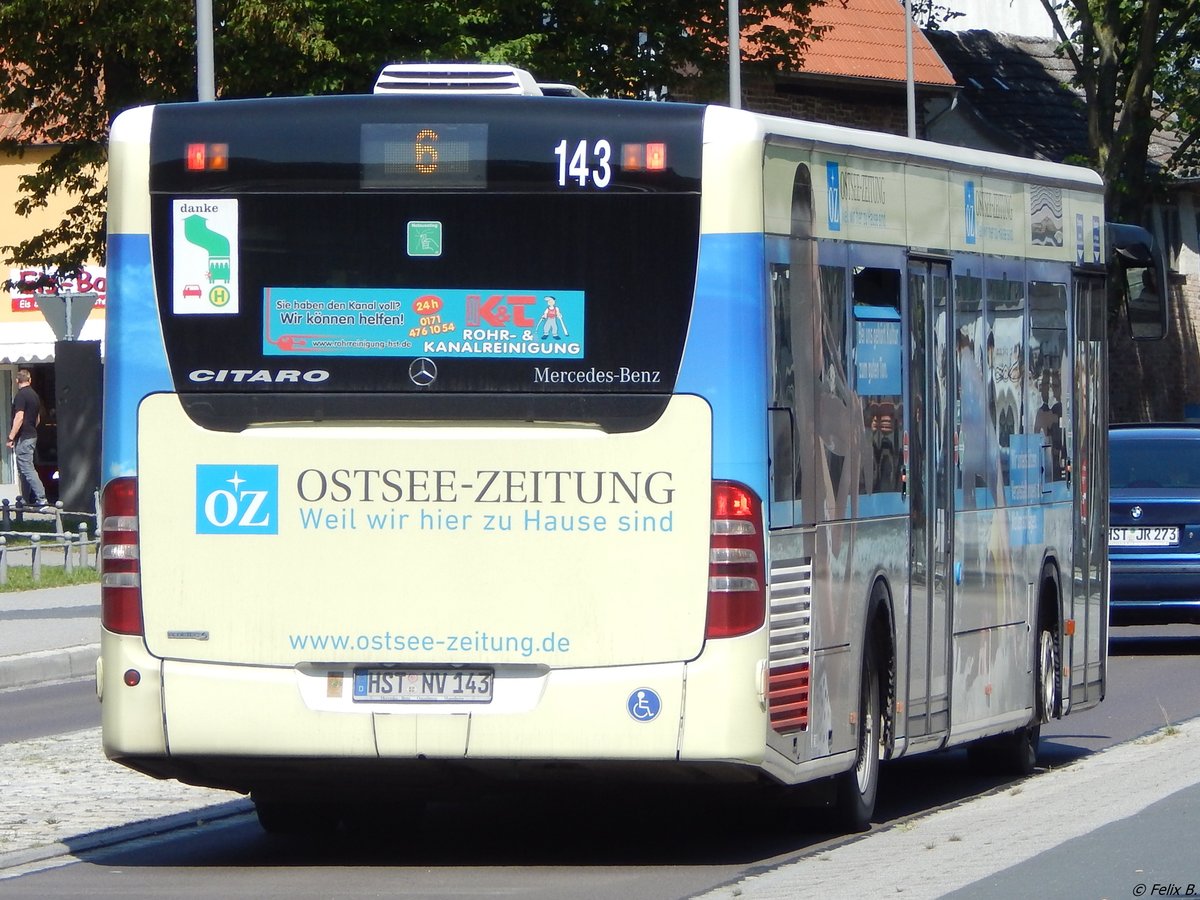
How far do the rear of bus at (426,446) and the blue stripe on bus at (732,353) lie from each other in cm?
1

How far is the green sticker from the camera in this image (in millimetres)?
8906

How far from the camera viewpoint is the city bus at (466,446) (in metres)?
8.67

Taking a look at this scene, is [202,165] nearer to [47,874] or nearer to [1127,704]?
[47,874]

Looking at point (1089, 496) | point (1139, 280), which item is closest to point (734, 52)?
point (1139, 280)

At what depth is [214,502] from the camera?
8977mm

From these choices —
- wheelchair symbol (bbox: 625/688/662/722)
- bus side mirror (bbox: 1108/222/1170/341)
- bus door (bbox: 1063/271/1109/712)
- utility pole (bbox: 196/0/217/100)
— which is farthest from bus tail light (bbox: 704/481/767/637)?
utility pole (bbox: 196/0/217/100)

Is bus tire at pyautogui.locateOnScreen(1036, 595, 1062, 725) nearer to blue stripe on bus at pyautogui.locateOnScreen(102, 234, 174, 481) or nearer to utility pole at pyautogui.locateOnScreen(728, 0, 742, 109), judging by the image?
blue stripe on bus at pyautogui.locateOnScreen(102, 234, 174, 481)

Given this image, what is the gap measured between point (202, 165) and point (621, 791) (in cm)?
282

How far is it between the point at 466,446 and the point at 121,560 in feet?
4.34

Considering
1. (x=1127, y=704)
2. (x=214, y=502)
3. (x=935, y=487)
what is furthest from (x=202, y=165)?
(x=1127, y=704)

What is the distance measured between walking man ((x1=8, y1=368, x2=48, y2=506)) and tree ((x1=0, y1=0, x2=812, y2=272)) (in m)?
1.97

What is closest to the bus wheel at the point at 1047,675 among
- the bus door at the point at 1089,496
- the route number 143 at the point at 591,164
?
the bus door at the point at 1089,496

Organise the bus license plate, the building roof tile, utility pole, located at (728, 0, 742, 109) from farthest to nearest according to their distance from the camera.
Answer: the building roof tile → utility pole, located at (728, 0, 742, 109) → the bus license plate

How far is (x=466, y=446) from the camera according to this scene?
348 inches
